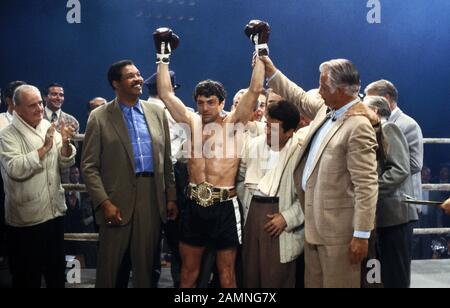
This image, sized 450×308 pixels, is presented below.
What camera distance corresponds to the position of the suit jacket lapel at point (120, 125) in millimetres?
3068

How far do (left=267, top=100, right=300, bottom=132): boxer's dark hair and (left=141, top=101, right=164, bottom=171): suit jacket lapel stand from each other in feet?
2.11

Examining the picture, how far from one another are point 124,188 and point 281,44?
352 centimetres

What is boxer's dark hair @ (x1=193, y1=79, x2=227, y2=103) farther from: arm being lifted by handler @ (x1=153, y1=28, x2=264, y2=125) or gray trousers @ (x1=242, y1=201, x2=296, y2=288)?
gray trousers @ (x1=242, y1=201, x2=296, y2=288)

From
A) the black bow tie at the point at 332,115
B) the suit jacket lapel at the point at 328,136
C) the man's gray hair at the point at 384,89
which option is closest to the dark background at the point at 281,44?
the man's gray hair at the point at 384,89

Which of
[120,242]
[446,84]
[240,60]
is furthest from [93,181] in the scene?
[446,84]

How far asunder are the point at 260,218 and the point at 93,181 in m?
0.94

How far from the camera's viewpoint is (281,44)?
6082 mm

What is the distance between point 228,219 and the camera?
3121mm

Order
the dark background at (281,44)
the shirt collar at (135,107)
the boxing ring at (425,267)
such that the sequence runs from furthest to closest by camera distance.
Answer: the dark background at (281,44), the boxing ring at (425,267), the shirt collar at (135,107)

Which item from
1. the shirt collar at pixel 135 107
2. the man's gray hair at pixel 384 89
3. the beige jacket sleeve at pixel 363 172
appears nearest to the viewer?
the beige jacket sleeve at pixel 363 172

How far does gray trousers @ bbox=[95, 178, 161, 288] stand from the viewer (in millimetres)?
3062

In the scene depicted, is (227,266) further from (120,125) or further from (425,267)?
(425,267)

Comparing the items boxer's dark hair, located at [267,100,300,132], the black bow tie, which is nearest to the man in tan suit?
boxer's dark hair, located at [267,100,300,132]

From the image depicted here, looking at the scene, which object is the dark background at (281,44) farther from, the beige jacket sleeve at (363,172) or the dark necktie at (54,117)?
the beige jacket sleeve at (363,172)
